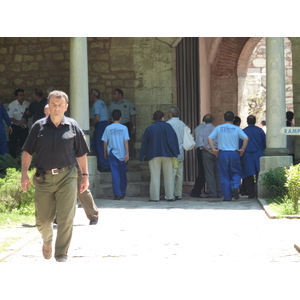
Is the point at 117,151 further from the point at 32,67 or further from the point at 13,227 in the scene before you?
the point at 32,67

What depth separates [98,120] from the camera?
47.5 feet

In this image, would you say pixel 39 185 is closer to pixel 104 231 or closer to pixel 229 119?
pixel 104 231

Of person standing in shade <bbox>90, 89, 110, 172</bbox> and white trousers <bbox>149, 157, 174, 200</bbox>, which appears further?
person standing in shade <bbox>90, 89, 110, 172</bbox>

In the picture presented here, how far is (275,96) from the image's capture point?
12.5 m

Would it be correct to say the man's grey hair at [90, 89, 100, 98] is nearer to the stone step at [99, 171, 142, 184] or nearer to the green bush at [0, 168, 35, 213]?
the stone step at [99, 171, 142, 184]

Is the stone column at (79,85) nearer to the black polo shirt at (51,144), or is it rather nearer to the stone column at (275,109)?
the stone column at (275,109)

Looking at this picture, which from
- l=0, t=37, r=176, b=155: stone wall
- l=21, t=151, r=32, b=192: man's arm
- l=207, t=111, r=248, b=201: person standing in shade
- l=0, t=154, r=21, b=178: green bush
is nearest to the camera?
l=21, t=151, r=32, b=192: man's arm

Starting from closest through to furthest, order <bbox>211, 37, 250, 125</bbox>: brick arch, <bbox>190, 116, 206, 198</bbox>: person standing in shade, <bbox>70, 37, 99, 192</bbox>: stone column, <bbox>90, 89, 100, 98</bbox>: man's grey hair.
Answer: <bbox>70, 37, 99, 192</bbox>: stone column, <bbox>190, 116, 206, 198</bbox>: person standing in shade, <bbox>90, 89, 100, 98</bbox>: man's grey hair, <bbox>211, 37, 250, 125</bbox>: brick arch

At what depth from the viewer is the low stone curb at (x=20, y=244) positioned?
7.22 metres

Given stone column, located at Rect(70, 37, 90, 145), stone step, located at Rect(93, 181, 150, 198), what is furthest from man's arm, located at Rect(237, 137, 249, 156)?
stone column, located at Rect(70, 37, 90, 145)

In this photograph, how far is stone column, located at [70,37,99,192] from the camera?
502 inches

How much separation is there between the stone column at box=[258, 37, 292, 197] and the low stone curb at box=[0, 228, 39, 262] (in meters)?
5.20

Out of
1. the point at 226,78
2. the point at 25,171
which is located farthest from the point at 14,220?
the point at 226,78

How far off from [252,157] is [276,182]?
151 centimetres
